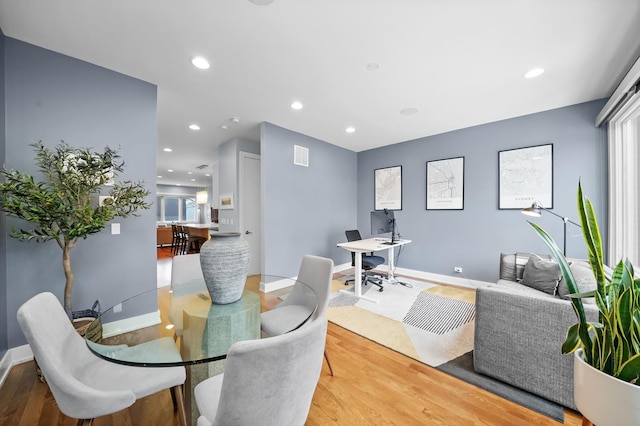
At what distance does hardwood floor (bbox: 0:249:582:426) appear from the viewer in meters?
1.47

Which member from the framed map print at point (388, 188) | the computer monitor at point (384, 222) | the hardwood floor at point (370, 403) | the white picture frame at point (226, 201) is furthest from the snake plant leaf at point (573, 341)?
the white picture frame at point (226, 201)

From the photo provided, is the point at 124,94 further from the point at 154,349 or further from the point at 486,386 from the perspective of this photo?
the point at 486,386

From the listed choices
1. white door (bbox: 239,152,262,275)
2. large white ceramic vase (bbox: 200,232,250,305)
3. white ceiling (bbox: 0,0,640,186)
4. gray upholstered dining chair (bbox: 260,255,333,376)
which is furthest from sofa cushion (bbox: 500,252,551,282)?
white door (bbox: 239,152,262,275)

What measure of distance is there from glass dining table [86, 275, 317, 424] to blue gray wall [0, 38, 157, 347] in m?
0.95

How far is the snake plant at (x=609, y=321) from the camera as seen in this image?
856 millimetres

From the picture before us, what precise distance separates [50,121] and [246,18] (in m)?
2.05

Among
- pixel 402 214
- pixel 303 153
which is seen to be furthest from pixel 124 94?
pixel 402 214

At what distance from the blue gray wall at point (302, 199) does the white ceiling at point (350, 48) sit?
84cm

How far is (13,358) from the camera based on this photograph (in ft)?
6.61

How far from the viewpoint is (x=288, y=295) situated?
6.81 feet

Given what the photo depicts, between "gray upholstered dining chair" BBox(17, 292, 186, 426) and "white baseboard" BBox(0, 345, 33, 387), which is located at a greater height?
"gray upholstered dining chair" BBox(17, 292, 186, 426)

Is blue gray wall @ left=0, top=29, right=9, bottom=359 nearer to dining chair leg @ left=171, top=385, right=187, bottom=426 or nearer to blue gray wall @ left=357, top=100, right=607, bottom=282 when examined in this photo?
dining chair leg @ left=171, top=385, right=187, bottom=426

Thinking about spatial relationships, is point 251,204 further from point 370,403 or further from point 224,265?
point 370,403

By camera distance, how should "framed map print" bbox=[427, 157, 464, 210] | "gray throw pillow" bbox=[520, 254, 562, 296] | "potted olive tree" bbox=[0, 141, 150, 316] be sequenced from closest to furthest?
"potted olive tree" bbox=[0, 141, 150, 316] → "gray throw pillow" bbox=[520, 254, 562, 296] → "framed map print" bbox=[427, 157, 464, 210]
